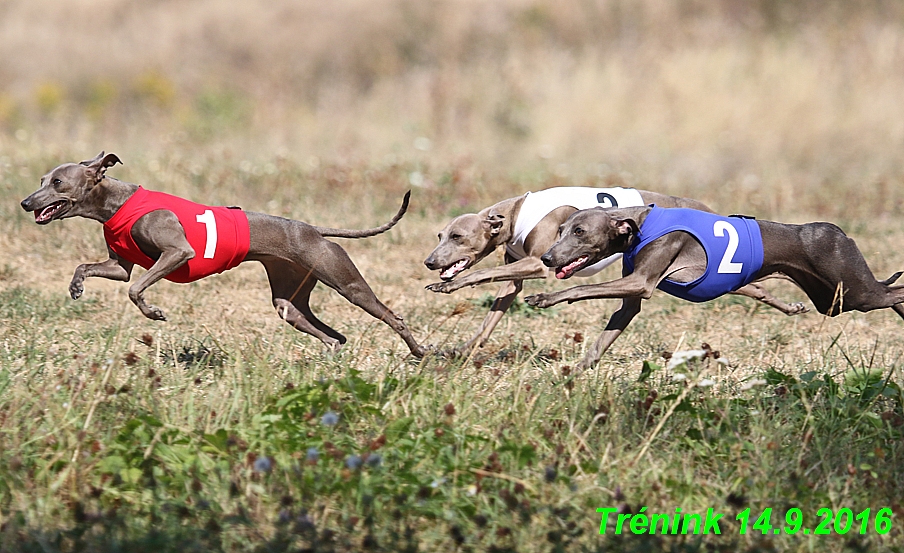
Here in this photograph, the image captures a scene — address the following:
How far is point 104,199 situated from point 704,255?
10.9 feet

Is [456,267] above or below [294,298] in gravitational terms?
above

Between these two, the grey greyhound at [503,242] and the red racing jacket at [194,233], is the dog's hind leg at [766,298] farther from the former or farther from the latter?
the red racing jacket at [194,233]

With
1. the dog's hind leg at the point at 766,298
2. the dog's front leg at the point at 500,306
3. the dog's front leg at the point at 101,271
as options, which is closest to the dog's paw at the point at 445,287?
Result: the dog's front leg at the point at 500,306

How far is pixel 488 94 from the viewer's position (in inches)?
616

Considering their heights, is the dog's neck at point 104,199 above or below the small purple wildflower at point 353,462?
above

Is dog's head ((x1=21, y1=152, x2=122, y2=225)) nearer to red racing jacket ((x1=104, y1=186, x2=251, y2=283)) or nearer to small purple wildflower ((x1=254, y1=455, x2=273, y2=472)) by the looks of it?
red racing jacket ((x1=104, y1=186, x2=251, y2=283))

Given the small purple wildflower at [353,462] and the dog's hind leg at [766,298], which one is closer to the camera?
the small purple wildflower at [353,462]

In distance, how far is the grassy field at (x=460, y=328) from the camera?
369cm

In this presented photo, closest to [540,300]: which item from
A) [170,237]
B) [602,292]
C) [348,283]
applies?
[602,292]

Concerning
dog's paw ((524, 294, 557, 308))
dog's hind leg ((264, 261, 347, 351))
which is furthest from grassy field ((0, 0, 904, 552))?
dog's paw ((524, 294, 557, 308))

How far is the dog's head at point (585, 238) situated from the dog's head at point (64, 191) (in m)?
2.55

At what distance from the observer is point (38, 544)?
3387 millimetres

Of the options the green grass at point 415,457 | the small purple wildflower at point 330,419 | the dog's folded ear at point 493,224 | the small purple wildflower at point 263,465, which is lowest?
the green grass at point 415,457

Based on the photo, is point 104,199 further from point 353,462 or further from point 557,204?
point 353,462
